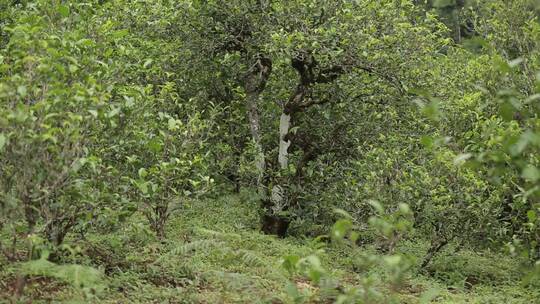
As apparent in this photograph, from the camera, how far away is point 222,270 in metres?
7.43

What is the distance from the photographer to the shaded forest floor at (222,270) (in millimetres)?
6020

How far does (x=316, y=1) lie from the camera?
10.1 m

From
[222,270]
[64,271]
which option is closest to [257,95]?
[222,270]

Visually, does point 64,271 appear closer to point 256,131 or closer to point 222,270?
point 222,270

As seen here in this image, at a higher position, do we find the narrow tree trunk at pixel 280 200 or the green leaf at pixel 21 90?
the green leaf at pixel 21 90

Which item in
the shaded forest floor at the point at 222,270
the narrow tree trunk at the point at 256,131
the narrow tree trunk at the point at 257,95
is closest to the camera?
the shaded forest floor at the point at 222,270

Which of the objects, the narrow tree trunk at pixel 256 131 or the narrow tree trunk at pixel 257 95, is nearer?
the narrow tree trunk at pixel 256 131

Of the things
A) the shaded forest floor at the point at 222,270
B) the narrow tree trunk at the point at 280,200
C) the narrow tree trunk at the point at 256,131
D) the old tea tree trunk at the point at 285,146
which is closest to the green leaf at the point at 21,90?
the shaded forest floor at the point at 222,270

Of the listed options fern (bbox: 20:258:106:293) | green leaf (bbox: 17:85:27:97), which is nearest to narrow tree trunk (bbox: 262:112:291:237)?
fern (bbox: 20:258:106:293)

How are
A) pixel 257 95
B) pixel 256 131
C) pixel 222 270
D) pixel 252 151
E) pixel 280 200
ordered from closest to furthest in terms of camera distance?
1. pixel 222 270
2. pixel 252 151
3. pixel 280 200
4. pixel 256 131
5. pixel 257 95

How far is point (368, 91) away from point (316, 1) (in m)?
2.07

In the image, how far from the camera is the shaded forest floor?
602cm

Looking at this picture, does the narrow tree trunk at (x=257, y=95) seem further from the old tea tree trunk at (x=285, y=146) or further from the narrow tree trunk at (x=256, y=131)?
the old tea tree trunk at (x=285, y=146)

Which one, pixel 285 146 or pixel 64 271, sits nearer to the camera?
pixel 64 271
